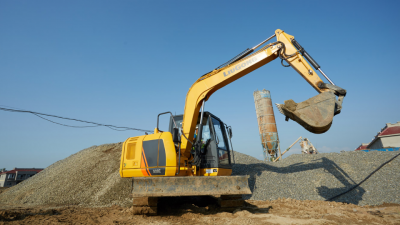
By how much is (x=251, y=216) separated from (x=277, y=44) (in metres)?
4.45

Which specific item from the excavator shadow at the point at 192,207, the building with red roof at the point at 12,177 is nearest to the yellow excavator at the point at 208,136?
the excavator shadow at the point at 192,207

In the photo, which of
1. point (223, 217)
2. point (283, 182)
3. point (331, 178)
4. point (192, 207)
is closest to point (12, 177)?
point (192, 207)

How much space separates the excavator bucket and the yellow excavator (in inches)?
0.8

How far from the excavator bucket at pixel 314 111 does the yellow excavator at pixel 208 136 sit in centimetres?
2

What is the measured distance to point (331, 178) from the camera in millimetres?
8469

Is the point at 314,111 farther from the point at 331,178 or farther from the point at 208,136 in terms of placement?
the point at 331,178

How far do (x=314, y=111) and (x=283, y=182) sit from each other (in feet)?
15.3

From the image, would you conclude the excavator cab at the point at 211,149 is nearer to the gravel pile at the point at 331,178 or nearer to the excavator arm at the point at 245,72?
the excavator arm at the point at 245,72

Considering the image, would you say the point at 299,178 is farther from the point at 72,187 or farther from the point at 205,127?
the point at 72,187

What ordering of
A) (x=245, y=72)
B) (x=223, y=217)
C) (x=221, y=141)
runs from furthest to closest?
(x=221, y=141) → (x=245, y=72) → (x=223, y=217)

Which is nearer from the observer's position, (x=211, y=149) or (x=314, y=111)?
(x=314, y=111)

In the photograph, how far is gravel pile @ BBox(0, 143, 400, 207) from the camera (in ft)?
25.0

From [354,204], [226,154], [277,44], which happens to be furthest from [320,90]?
[354,204]

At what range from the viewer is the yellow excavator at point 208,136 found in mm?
4984
